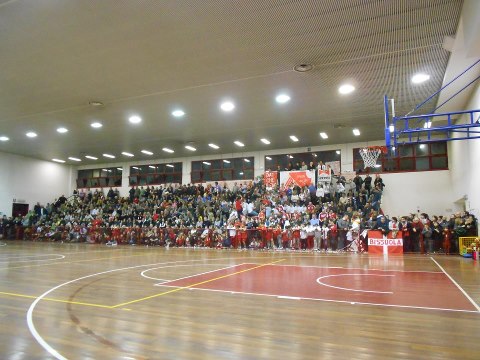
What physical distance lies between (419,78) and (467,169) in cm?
475

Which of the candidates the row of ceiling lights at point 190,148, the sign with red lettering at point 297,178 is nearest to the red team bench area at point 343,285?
the sign with red lettering at point 297,178

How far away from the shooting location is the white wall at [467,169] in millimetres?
11086

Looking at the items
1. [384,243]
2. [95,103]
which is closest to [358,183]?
[384,243]

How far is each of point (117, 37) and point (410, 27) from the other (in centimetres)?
666

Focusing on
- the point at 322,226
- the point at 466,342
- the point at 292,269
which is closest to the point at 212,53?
the point at 292,269

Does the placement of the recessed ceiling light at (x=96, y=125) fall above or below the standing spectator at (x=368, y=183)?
above

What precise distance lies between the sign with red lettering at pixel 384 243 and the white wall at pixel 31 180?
2306 cm

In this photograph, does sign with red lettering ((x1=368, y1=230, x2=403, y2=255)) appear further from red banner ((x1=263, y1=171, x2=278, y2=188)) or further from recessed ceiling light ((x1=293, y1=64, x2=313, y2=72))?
recessed ceiling light ((x1=293, y1=64, x2=313, y2=72))

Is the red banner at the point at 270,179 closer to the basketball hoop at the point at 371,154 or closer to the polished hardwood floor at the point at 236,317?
the basketball hoop at the point at 371,154

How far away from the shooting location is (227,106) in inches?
516

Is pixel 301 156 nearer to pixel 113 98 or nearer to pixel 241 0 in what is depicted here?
pixel 113 98

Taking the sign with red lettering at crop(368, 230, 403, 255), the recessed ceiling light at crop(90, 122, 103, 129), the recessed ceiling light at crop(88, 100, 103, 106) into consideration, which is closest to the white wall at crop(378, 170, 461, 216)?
the sign with red lettering at crop(368, 230, 403, 255)

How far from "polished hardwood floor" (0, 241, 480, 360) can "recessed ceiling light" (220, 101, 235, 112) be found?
23.0ft

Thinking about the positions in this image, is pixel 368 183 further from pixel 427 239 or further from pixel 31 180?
pixel 31 180
